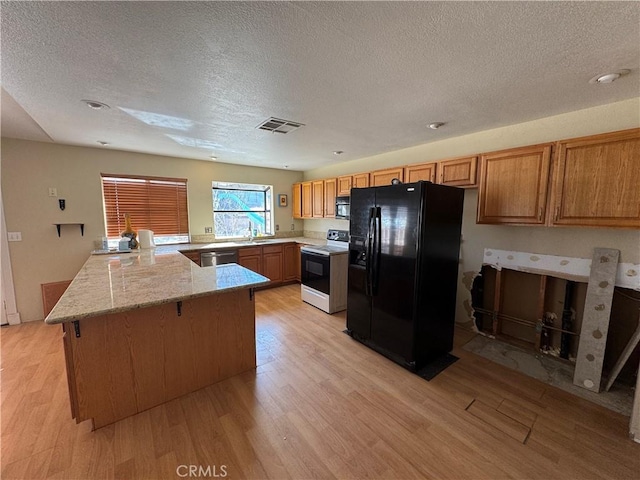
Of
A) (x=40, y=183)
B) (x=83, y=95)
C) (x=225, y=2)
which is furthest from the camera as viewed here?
(x=40, y=183)

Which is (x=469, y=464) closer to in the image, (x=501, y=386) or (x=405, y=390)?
(x=405, y=390)

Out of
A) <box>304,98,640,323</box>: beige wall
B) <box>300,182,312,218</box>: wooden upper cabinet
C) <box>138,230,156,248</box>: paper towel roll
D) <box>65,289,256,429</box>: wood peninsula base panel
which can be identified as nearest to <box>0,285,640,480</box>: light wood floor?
<box>65,289,256,429</box>: wood peninsula base panel

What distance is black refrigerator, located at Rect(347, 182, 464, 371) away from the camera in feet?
7.89

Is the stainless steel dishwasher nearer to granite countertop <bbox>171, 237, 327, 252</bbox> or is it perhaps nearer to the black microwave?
granite countertop <bbox>171, 237, 327, 252</bbox>

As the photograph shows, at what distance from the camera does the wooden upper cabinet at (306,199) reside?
5.30 metres

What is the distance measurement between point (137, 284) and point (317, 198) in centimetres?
351

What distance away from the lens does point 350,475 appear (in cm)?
147

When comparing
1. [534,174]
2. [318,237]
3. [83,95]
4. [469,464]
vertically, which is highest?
→ [83,95]

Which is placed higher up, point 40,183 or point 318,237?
point 40,183

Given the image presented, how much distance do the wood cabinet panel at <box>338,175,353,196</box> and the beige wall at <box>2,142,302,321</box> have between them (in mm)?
3118

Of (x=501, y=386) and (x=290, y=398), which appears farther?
(x=501, y=386)

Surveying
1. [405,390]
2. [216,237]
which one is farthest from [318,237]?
[405,390]

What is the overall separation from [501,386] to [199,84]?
11.4 ft

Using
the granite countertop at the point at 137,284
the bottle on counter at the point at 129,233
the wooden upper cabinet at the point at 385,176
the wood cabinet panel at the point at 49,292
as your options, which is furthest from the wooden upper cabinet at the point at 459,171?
the wood cabinet panel at the point at 49,292
